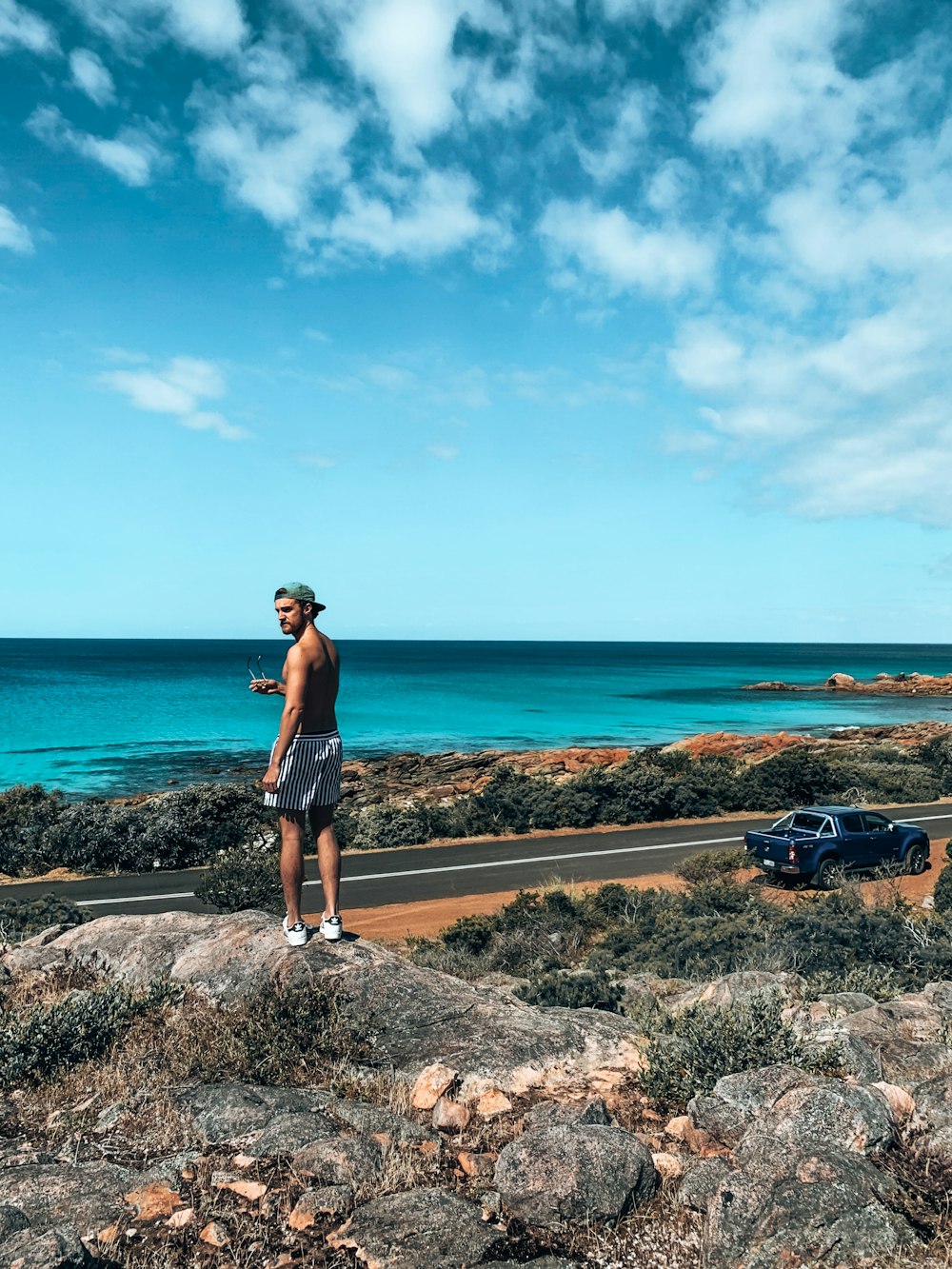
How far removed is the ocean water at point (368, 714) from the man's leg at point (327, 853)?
35.2 m

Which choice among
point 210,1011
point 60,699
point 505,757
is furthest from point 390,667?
point 210,1011

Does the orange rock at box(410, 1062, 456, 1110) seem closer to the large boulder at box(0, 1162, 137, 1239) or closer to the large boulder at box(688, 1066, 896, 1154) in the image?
the large boulder at box(688, 1066, 896, 1154)

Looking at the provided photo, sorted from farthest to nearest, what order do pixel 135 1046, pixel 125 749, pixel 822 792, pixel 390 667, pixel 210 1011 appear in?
1. pixel 390 667
2. pixel 125 749
3. pixel 822 792
4. pixel 210 1011
5. pixel 135 1046

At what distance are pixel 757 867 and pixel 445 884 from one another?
672cm

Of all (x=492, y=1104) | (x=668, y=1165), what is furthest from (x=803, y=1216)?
(x=492, y=1104)

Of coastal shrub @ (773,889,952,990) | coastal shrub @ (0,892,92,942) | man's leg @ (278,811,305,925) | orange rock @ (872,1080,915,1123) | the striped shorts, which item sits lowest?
coastal shrub @ (0,892,92,942)

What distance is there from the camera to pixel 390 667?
485ft

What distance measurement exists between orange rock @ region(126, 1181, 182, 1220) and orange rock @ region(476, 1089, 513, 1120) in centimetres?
167

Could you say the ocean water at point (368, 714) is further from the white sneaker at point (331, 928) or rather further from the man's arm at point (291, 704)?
the man's arm at point (291, 704)

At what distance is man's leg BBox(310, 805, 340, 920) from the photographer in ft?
21.3

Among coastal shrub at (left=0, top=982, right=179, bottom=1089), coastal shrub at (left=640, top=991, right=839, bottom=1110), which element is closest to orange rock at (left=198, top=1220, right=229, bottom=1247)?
coastal shrub at (left=0, top=982, right=179, bottom=1089)

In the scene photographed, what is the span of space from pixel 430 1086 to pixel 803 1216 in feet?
7.35

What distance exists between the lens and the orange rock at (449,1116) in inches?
177

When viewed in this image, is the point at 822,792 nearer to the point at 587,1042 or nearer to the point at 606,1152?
the point at 587,1042
